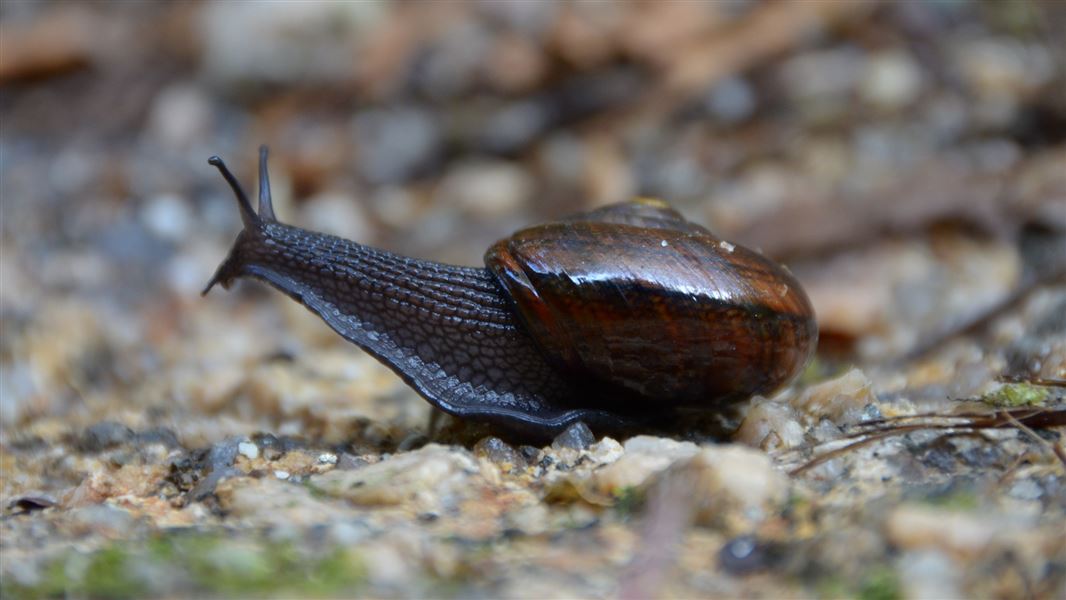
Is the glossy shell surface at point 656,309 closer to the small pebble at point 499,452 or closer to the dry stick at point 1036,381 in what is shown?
the small pebble at point 499,452

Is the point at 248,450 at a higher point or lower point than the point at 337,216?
lower

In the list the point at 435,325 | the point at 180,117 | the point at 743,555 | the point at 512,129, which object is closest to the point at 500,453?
the point at 435,325

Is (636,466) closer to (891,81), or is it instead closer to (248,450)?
(248,450)

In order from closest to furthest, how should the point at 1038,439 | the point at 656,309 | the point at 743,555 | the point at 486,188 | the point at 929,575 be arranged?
the point at 929,575, the point at 743,555, the point at 1038,439, the point at 656,309, the point at 486,188

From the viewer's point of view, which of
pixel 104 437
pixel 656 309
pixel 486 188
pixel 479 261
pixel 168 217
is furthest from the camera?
pixel 486 188

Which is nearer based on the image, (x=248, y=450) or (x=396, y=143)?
(x=248, y=450)

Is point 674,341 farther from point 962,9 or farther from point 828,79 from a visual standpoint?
point 962,9

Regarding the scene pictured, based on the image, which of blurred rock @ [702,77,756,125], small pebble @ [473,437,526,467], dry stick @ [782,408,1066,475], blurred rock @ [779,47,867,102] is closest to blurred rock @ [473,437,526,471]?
small pebble @ [473,437,526,467]

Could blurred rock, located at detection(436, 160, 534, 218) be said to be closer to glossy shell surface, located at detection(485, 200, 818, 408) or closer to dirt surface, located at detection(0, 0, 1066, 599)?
dirt surface, located at detection(0, 0, 1066, 599)
